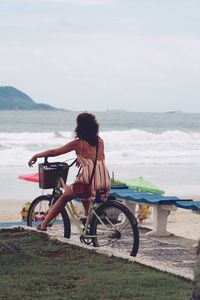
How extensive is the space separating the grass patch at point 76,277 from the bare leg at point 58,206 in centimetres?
59

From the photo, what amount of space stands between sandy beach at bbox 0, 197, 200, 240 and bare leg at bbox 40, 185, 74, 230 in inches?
142

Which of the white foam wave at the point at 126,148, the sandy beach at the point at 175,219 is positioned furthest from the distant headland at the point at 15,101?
the sandy beach at the point at 175,219

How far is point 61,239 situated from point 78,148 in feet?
3.22

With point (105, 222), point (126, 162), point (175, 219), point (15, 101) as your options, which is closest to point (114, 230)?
point (105, 222)

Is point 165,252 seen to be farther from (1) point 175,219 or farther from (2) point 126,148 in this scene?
(2) point 126,148

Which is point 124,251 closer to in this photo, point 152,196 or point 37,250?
point 37,250

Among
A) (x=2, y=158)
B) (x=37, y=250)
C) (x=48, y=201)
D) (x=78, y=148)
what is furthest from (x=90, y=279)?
(x=2, y=158)

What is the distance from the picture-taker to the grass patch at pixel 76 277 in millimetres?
5855

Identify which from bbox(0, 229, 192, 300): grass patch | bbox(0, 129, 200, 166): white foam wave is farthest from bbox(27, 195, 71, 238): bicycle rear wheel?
bbox(0, 129, 200, 166): white foam wave

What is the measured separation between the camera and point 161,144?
49.7 m

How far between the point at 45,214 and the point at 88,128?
1293 mm

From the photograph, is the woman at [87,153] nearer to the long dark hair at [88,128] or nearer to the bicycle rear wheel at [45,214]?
the long dark hair at [88,128]

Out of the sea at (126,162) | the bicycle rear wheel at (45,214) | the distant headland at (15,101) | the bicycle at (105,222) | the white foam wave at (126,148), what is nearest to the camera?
the bicycle at (105,222)

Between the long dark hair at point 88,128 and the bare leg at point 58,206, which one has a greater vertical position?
the long dark hair at point 88,128
